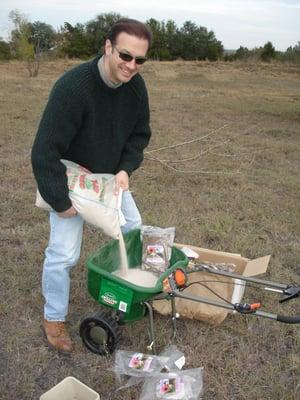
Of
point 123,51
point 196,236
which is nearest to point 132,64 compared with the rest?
point 123,51

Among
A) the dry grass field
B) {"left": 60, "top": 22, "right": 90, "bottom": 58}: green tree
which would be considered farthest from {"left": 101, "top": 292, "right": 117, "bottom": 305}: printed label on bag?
{"left": 60, "top": 22, "right": 90, "bottom": 58}: green tree

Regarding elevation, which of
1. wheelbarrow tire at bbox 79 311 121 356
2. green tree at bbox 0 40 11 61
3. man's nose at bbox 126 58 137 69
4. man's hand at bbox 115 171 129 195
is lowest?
wheelbarrow tire at bbox 79 311 121 356

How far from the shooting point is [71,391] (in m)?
2.09

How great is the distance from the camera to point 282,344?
2.64 meters

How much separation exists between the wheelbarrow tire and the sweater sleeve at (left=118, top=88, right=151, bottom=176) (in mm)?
794

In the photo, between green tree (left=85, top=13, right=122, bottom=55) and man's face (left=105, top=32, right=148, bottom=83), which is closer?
man's face (left=105, top=32, right=148, bottom=83)

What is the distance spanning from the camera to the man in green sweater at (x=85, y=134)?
6.59 ft

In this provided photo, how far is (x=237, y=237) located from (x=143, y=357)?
1771 millimetres

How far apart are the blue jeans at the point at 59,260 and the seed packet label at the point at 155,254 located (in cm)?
44

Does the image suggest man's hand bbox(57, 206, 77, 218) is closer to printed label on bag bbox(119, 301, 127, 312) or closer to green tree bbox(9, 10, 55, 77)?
printed label on bag bbox(119, 301, 127, 312)

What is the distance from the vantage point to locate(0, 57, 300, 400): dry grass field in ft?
7.79

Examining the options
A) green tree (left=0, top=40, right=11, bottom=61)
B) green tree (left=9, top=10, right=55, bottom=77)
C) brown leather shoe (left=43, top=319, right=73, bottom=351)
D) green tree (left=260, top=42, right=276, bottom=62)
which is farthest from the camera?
green tree (left=260, top=42, right=276, bottom=62)

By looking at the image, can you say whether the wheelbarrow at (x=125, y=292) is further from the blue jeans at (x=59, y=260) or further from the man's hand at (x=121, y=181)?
the man's hand at (x=121, y=181)

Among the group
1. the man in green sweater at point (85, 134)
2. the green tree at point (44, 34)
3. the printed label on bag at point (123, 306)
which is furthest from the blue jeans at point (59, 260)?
the green tree at point (44, 34)
